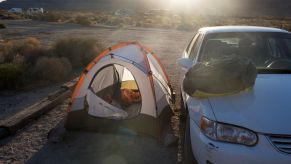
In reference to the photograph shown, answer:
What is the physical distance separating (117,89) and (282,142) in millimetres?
4779

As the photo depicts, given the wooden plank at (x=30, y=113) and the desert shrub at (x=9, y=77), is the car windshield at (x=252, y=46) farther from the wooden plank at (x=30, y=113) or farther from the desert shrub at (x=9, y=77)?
the desert shrub at (x=9, y=77)

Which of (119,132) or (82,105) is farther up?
(82,105)

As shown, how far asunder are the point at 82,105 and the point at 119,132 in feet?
2.72

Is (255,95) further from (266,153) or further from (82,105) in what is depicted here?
(82,105)

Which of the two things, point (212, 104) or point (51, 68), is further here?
point (51, 68)

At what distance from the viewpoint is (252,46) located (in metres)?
5.41

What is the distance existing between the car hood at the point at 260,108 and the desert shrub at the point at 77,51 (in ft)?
31.3

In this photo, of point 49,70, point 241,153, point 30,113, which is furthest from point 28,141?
point 49,70

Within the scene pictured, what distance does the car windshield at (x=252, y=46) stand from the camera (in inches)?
210

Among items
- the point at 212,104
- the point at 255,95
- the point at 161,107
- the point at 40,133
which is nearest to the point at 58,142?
the point at 40,133

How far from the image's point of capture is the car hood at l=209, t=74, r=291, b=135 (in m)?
3.19

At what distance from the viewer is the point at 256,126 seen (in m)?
3.20

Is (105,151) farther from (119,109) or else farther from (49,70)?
(49,70)

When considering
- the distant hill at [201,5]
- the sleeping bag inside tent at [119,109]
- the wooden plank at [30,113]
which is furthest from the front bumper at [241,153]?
the distant hill at [201,5]
